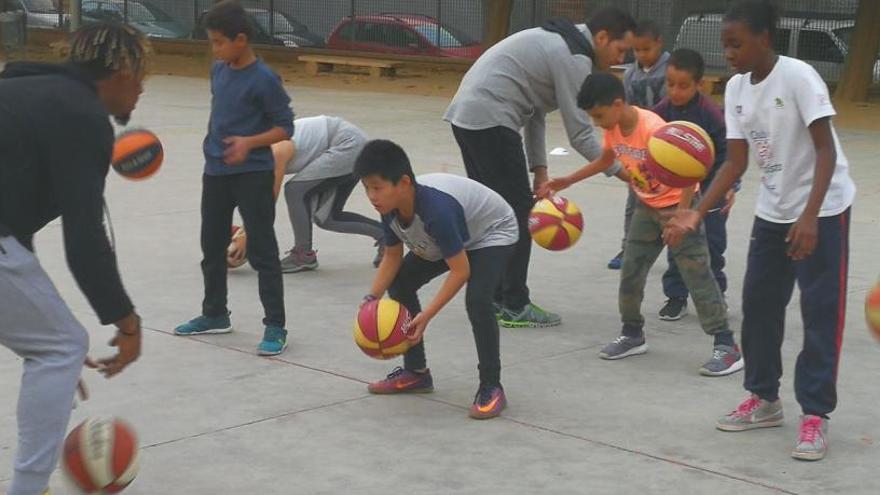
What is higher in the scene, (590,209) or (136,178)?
(136,178)

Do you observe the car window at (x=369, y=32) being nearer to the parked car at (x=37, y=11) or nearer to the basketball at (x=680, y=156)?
the parked car at (x=37, y=11)

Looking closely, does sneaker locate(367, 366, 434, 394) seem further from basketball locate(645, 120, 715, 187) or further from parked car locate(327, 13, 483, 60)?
parked car locate(327, 13, 483, 60)

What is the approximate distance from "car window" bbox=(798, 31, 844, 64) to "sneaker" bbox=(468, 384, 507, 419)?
18.6m

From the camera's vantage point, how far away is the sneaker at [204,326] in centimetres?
722

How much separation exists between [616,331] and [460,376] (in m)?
1.29

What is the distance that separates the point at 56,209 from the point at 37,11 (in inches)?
1276

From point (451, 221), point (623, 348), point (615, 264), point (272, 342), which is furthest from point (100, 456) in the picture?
point (615, 264)

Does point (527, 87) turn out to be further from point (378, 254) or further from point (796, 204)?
point (796, 204)

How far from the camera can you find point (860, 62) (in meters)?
21.3

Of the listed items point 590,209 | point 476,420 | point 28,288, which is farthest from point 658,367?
point 590,209

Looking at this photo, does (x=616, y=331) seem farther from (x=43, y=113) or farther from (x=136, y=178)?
(x=43, y=113)

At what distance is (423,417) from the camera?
19.3 feet

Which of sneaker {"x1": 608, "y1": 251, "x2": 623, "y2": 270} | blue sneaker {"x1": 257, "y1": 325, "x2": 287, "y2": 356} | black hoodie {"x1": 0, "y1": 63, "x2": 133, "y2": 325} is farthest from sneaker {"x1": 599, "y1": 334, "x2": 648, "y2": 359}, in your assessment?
black hoodie {"x1": 0, "y1": 63, "x2": 133, "y2": 325}

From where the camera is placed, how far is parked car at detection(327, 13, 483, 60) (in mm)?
26906
